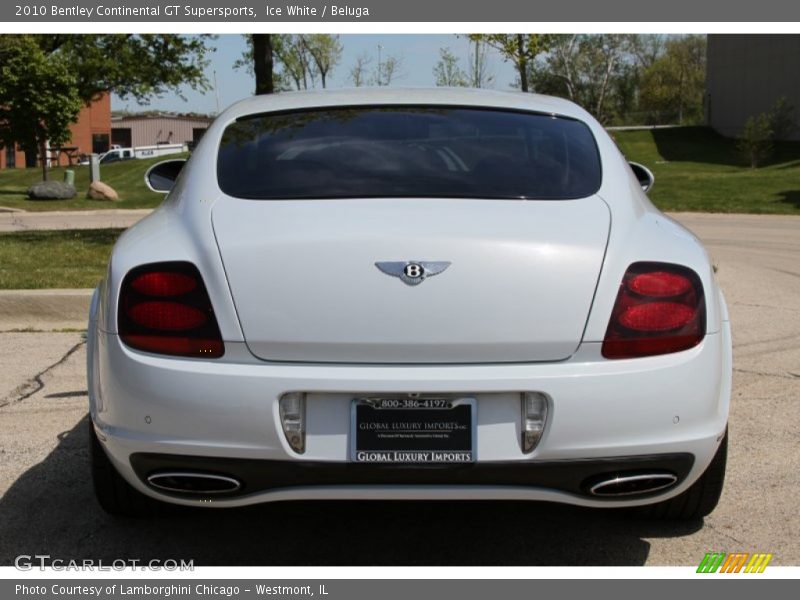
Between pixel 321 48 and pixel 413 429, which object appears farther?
pixel 321 48

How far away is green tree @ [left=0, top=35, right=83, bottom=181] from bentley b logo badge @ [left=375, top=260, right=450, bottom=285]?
3023 cm

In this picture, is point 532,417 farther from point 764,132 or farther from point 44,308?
point 764,132

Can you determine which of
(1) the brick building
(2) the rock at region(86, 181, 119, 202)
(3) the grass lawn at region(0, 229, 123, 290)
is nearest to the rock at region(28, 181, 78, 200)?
(2) the rock at region(86, 181, 119, 202)

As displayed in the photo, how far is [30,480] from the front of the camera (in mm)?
4254

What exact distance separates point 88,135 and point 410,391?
8508 centimetres

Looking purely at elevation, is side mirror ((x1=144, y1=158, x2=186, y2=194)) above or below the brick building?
above

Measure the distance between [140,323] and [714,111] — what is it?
5714cm

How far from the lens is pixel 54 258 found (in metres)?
Answer: 10.8

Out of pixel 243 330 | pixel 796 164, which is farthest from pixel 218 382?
pixel 796 164

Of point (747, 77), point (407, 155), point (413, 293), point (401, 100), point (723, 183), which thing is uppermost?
point (401, 100)

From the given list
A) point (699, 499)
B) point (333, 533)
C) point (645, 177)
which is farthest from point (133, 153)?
point (699, 499)

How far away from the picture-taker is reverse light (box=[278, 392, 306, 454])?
9.77ft

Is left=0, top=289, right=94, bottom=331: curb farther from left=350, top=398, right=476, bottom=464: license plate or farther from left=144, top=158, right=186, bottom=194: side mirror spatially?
left=350, top=398, right=476, bottom=464: license plate

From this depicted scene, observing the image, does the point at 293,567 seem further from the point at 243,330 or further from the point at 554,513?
the point at 554,513
